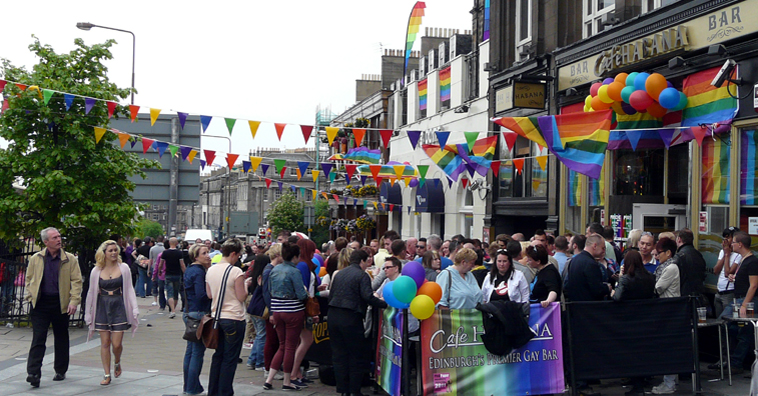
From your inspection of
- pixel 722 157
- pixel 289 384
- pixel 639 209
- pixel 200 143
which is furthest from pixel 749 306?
pixel 200 143

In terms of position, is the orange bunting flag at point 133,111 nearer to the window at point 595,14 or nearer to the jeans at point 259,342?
the jeans at point 259,342

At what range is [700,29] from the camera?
1101 cm

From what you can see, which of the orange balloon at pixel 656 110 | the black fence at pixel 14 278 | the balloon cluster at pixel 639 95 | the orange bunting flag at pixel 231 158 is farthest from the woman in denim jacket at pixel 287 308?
the orange bunting flag at pixel 231 158

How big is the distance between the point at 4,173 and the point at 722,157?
12.1 meters

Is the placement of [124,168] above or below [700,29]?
below

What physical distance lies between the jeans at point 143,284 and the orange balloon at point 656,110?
1426cm

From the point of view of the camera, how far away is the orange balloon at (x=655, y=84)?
11.4 metres

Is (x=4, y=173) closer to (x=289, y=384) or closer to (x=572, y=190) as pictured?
(x=289, y=384)

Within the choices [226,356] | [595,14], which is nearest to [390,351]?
[226,356]

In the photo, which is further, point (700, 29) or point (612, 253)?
point (700, 29)

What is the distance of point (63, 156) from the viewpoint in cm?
1259

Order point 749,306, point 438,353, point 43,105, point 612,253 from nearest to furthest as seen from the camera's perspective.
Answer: point 438,353, point 749,306, point 612,253, point 43,105

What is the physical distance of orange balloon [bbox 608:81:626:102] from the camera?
1198 cm

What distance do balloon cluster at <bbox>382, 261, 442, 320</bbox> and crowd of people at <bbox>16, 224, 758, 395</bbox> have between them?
241 millimetres
